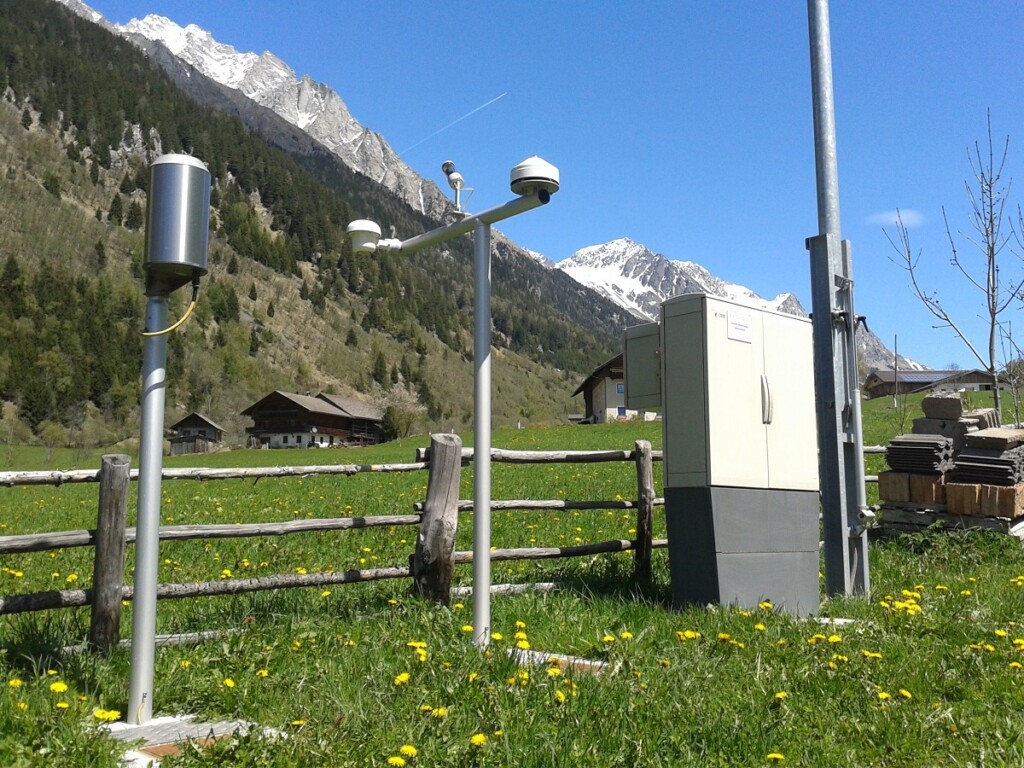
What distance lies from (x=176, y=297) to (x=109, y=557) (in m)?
124

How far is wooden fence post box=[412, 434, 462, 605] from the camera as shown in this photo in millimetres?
6055

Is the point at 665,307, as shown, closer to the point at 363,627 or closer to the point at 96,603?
the point at 363,627

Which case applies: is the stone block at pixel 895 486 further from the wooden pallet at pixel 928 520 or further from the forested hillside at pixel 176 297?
the forested hillside at pixel 176 297

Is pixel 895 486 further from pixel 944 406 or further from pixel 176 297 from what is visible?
pixel 176 297

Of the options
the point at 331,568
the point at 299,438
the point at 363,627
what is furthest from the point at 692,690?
the point at 299,438

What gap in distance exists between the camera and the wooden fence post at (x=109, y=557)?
15.5 feet

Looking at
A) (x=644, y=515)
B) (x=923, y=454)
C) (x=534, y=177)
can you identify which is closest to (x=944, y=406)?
(x=923, y=454)

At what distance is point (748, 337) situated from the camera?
246 inches

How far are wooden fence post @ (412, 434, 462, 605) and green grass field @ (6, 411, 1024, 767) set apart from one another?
217 mm

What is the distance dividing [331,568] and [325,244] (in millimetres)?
169262

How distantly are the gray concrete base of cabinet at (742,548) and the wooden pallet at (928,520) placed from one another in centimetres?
330

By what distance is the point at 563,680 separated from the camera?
4.08 m

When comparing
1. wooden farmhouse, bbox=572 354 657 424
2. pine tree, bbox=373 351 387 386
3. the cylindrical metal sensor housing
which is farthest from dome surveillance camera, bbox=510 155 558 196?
pine tree, bbox=373 351 387 386

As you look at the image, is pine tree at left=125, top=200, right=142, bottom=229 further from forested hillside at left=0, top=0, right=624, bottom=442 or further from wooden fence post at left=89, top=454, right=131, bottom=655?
wooden fence post at left=89, top=454, right=131, bottom=655
